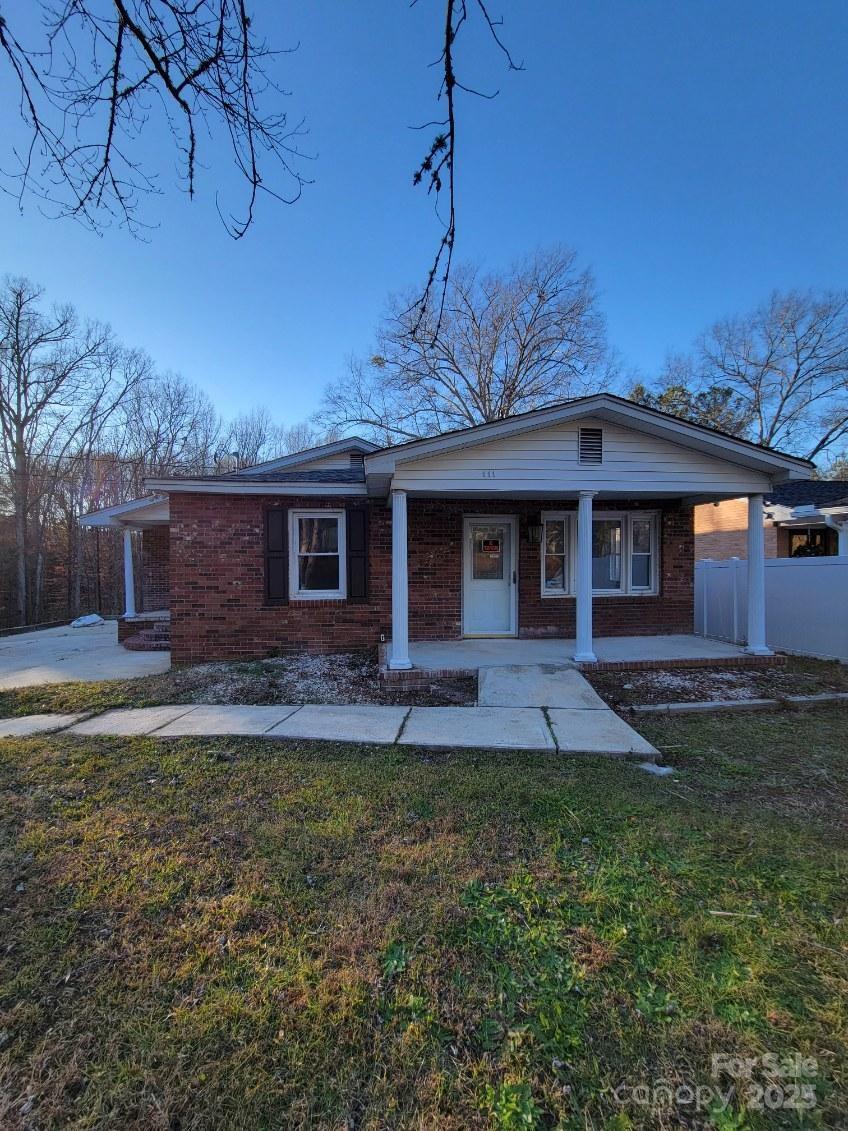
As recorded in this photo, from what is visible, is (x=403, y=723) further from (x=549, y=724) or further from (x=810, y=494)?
(x=810, y=494)

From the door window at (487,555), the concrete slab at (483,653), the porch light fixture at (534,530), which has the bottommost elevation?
the concrete slab at (483,653)

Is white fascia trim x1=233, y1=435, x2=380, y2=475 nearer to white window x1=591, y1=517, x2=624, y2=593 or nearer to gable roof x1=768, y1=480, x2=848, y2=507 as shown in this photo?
white window x1=591, y1=517, x2=624, y2=593

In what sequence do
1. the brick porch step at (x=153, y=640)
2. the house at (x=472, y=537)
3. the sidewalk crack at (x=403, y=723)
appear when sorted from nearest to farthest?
the sidewalk crack at (x=403, y=723) < the house at (x=472, y=537) < the brick porch step at (x=153, y=640)

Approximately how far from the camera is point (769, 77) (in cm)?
421

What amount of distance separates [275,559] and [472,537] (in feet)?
10.7

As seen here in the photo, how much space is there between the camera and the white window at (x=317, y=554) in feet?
26.2

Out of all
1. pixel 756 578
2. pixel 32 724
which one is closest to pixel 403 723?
pixel 32 724

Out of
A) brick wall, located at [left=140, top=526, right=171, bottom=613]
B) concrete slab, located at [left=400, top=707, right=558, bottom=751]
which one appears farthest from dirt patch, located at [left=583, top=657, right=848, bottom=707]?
brick wall, located at [left=140, top=526, right=171, bottom=613]

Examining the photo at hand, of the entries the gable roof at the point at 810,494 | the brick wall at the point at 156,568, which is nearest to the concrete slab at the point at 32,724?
the brick wall at the point at 156,568

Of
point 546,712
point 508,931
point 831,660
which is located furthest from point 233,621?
point 831,660

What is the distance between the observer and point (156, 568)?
43.2 feet

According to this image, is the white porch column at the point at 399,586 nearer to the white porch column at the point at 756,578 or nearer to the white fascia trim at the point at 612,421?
the white fascia trim at the point at 612,421

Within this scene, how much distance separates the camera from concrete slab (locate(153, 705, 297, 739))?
466 centimetres

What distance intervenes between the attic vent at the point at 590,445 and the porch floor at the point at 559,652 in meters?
2.72
